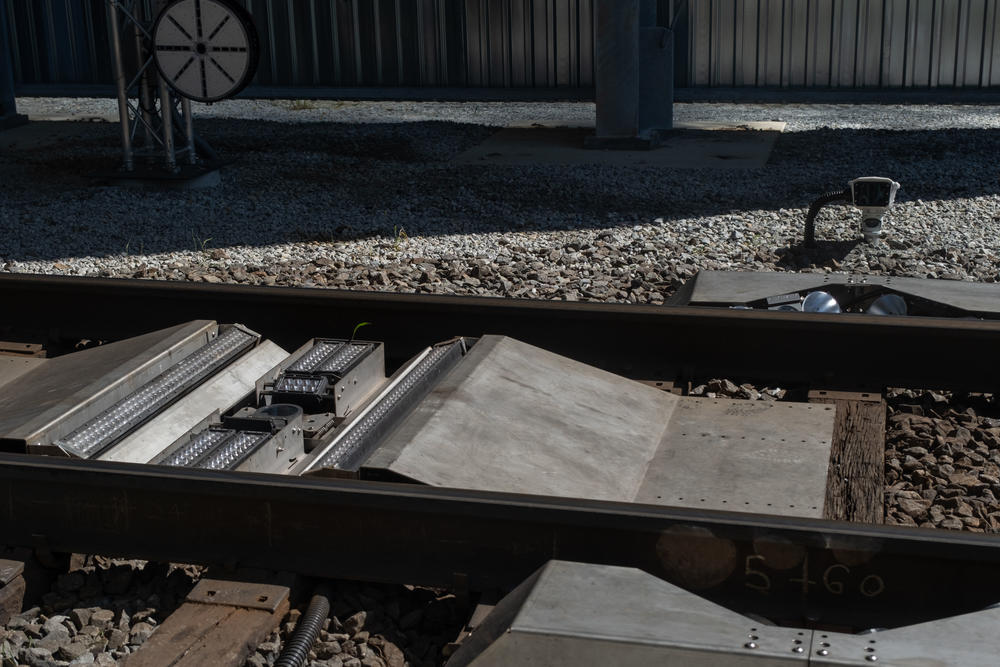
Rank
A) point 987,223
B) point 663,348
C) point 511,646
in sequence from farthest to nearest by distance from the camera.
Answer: point 987,223
point 663,348
point 511,646

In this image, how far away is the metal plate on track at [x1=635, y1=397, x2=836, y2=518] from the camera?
416 cm

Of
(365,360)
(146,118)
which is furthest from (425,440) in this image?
(146,118)

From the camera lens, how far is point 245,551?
3846 mm

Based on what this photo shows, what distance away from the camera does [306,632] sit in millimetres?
3496

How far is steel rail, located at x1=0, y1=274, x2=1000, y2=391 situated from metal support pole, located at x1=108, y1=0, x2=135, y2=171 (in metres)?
5.15

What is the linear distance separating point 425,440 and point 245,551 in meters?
0.67

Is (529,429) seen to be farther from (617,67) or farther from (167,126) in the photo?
(617,67)

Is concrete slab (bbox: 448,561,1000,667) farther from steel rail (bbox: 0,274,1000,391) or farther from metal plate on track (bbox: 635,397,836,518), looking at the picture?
steel rail (bbox: 0,274,1000,391)

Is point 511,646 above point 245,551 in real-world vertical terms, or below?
above

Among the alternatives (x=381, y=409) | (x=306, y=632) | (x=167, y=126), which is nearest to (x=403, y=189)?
(x=167, y=126)

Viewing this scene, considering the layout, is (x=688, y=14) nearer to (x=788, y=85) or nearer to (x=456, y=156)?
(x=788, y=85)

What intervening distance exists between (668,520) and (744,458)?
1.12m

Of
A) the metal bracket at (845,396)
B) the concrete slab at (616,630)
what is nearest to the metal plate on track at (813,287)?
the metal bracket at (845,396)

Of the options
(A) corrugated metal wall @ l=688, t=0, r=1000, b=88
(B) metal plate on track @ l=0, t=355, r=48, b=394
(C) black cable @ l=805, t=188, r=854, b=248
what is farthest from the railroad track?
(A) corrugated metal wall @ l=688, t=0, r=1000, b=88
